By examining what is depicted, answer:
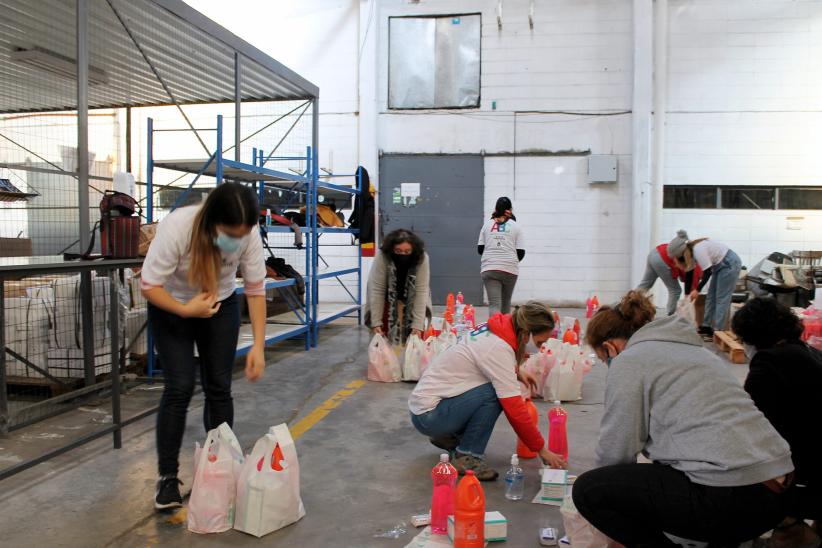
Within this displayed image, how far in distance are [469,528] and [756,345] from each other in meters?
1.37

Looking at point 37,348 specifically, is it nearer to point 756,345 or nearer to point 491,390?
point 491,390

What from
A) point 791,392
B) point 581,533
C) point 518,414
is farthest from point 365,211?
point 791,392

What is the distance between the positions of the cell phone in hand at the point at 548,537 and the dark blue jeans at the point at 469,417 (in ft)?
2.40

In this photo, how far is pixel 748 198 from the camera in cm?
1075

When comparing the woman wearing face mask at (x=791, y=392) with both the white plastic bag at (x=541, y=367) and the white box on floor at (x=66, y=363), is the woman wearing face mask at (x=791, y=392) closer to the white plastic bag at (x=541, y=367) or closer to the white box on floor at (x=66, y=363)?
the white plastic bag at (x=541, y=367)

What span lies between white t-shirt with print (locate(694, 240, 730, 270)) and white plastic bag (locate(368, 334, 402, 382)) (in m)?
3.94

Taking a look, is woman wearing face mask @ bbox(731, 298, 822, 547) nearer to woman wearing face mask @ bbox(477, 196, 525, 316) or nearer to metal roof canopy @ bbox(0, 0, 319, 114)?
woman wearing face mask @ bbox(477, 196, 525, 316)

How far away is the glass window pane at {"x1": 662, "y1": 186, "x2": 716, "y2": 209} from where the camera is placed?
1085 cm

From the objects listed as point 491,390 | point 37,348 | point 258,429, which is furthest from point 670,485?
point 37,348

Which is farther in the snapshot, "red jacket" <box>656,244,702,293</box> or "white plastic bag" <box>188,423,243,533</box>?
"red jacket" <box>656,244,702,293</box>

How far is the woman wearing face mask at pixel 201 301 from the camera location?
274 centimetres

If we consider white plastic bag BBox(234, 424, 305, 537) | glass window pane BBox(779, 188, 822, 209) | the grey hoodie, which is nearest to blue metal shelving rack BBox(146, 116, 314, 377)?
white plastic bag BBox(234, 424, 305, 537)

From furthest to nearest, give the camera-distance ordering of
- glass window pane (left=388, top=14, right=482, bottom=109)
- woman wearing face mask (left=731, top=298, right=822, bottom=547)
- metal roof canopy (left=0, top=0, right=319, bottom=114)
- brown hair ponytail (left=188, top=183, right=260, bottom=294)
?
glass window pane (left=388, top=14, right=482, bottom=109)
metal roof canopy (left=0, top=0, right=319, bottom=114)
brown hair ponytail (left=188, top=183, right=260, bottom=294)
woman wearing face mask (left=731, top=298, right=822, bottom=547)

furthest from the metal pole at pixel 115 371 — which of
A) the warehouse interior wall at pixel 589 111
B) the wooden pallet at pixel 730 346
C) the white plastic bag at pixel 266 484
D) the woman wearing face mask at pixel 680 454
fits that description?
the warehouse interior wall at pixel 589 111
